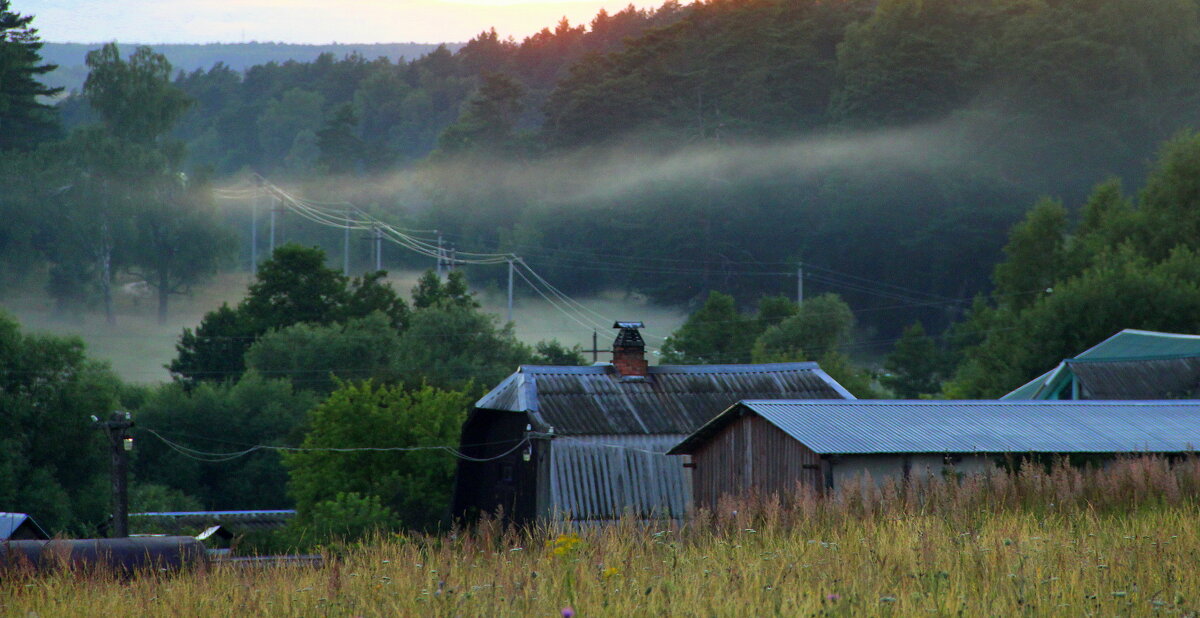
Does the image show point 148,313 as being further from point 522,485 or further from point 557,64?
point 522,485

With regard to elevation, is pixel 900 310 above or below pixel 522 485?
above

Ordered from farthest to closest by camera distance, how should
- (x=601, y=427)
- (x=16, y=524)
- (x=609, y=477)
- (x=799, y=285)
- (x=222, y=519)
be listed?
(x=799, y=285)
(x=222, y=519)
(x=601, y=427)
(x=609, y=477)
(x=16, y=524)

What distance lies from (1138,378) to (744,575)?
1151 inches

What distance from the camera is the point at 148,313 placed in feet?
336

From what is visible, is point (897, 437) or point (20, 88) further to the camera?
point (20, 88)

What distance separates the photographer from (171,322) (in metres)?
104

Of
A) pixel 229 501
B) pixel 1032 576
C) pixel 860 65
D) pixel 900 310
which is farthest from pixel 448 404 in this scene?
pixel 860 65

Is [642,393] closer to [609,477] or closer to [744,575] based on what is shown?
[609,477]

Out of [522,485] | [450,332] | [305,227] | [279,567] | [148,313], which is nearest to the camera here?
[279,567]

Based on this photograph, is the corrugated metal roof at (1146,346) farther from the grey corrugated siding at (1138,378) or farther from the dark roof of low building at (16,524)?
the dark roof of low building at (16,524)

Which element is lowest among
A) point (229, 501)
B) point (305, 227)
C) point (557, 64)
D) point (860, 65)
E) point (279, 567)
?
point (229, 501)

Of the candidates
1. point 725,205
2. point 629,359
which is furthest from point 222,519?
point 725,205

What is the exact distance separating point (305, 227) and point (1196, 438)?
105914 mm

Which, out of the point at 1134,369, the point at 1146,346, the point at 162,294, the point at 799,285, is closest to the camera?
the point at 1134,369
